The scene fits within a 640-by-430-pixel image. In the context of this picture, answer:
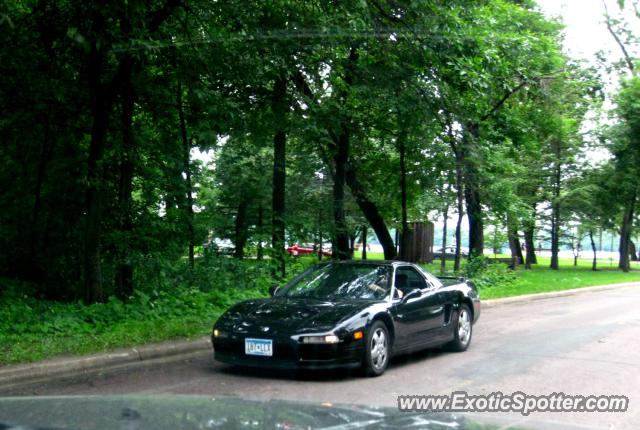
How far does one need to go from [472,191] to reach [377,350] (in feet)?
49.1

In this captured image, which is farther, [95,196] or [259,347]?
[95,196]

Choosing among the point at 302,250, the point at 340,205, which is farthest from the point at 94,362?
the point at 302,250

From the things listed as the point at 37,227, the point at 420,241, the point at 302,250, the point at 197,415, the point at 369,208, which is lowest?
the point at 197,415

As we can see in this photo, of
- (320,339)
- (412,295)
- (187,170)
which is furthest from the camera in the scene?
(187,170)

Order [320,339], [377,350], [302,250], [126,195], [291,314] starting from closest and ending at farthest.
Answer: [320,339] < [291,314] < [377,350] < [126,195] < [302,250]

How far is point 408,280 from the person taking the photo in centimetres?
924

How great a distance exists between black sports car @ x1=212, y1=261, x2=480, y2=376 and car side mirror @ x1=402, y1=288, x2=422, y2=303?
13mm

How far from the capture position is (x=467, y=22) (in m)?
11.2

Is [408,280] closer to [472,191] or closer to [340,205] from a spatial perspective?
[340,205]

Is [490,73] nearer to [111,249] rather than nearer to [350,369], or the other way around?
[350,369]

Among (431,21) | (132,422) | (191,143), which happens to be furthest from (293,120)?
(132,422)

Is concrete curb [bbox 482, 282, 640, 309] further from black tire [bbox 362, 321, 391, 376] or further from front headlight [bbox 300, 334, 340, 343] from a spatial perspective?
front headlight [bbox 300, 334, 340, 343]

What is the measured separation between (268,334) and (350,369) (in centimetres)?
107

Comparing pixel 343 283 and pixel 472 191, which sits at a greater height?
pixel 472 191
